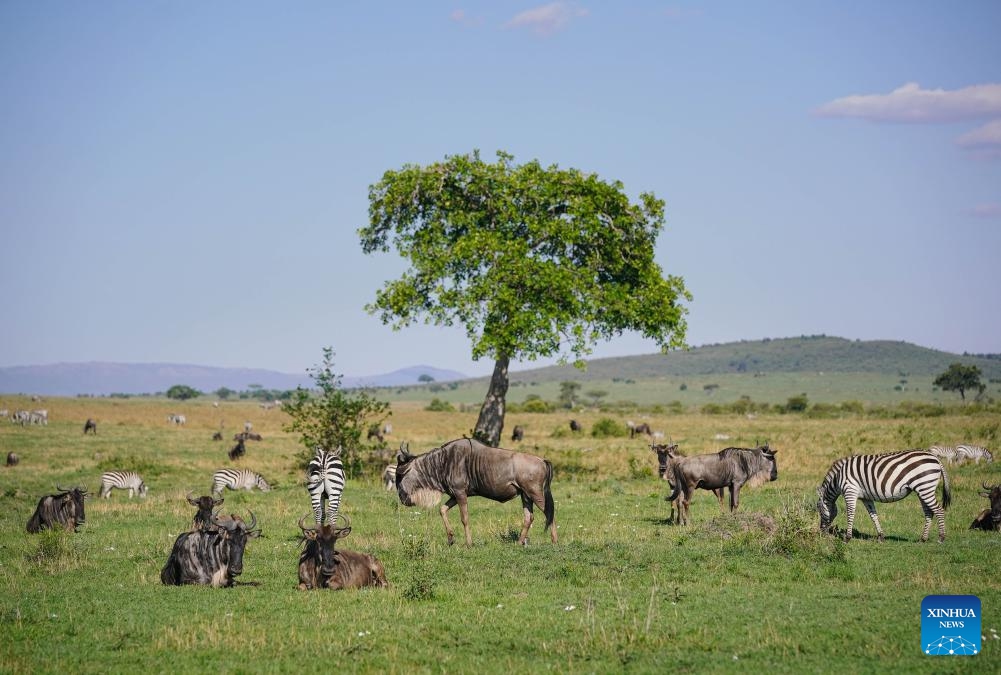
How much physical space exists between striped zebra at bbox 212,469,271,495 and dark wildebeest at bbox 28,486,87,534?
8.75 metres

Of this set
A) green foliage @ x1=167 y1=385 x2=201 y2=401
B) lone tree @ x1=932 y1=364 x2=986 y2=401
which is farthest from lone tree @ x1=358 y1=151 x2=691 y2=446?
green foliage @ x1=167 y1=385 x2=201 y2=401

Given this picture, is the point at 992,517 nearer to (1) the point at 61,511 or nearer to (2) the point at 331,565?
(2) the point at 331,565

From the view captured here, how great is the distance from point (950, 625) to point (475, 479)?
9402 millimetres

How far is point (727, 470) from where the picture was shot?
22.6 m

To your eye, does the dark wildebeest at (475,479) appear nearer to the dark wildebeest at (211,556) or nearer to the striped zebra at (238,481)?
the dark wildebeest at (211,556)

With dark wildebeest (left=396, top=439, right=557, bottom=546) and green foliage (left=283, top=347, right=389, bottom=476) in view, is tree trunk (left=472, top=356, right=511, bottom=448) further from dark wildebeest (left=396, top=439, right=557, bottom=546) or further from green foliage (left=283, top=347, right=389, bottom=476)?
dark wildebeest (left=396, top=439, right=557, bottom=546)

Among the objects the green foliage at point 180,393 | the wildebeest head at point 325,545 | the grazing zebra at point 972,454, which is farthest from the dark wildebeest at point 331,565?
the green foliage at point 180,393

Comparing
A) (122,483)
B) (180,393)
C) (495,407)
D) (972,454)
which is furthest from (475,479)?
(180,393)

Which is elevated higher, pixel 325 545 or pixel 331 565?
pixel 325 545

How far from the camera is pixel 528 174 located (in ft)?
117

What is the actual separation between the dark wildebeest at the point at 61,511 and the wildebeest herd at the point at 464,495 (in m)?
0.02

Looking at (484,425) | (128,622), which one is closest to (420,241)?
(484,425)

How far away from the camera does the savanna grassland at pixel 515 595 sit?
11453 mm

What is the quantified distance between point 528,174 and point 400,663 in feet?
85.7
